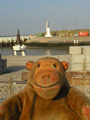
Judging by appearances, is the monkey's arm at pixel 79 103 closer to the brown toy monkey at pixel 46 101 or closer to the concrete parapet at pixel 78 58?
the brown toy monkey at pixel 46 101

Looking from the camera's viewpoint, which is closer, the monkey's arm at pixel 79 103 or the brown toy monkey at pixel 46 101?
the monkey's arm at pixel 79 103

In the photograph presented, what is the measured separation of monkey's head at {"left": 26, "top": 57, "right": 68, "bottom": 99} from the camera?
6.64ft

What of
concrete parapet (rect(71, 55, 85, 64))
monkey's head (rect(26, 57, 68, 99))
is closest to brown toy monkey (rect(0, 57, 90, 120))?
monkey's head (rect(26, 57, 68, 99))

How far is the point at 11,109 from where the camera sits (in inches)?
82.9

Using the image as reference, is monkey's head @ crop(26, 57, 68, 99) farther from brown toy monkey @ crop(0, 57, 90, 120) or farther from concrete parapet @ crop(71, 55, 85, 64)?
concrete parapet @ crop(71, 55, 85, 64)

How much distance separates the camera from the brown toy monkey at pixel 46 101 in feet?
6.67

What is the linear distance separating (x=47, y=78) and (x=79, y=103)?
0.39m

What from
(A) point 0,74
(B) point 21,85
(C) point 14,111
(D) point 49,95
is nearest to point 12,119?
(C) point 14,111

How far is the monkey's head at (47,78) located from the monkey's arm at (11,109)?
0.80 ft

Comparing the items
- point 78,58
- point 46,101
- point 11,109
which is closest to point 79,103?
point 46,101

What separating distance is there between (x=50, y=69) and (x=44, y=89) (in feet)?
0.72

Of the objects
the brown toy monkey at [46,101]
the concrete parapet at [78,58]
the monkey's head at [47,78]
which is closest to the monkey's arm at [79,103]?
the brown toy monkey at [46,101]

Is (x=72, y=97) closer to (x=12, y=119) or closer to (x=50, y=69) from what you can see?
(x=50, y=69)

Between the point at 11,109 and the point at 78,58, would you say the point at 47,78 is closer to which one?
the point at 11,109
